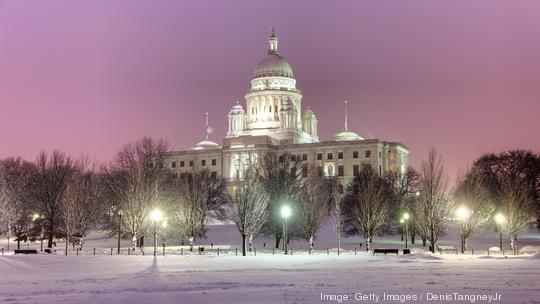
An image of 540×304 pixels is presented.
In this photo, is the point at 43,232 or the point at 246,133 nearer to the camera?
the point at 43,232

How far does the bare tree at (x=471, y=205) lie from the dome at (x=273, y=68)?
9747 cm

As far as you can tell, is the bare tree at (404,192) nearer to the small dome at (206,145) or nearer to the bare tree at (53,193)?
the bare tree at (53,193)

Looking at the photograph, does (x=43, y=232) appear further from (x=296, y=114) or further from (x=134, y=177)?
(x=296, y=114)

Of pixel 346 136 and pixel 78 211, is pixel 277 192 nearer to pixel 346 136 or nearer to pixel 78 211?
pixel 78 211

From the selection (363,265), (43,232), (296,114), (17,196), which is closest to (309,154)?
(296,114)

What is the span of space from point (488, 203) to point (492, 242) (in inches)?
334

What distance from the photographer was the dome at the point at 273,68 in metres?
158

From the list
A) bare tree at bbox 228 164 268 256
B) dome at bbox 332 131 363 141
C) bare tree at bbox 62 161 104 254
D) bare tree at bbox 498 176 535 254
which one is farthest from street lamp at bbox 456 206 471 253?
dome at bbox 332 131 363 141

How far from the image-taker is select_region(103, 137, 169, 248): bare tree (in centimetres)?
5216

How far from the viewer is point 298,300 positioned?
67.3ft

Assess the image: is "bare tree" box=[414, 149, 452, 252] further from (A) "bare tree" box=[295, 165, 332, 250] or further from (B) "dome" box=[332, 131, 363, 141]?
(B) "dome" box=[332, 131, 363, 141]

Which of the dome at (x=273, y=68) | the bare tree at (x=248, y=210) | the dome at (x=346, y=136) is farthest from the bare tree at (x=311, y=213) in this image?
the dome at (x=273, y=68)

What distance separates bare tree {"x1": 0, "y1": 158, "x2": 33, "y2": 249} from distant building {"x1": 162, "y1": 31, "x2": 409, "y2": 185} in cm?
3862

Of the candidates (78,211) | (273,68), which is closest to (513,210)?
(78,211)
